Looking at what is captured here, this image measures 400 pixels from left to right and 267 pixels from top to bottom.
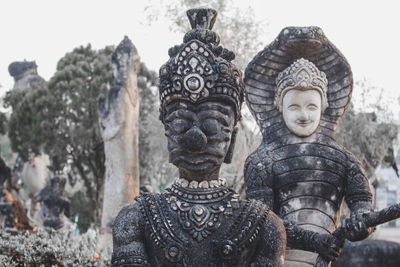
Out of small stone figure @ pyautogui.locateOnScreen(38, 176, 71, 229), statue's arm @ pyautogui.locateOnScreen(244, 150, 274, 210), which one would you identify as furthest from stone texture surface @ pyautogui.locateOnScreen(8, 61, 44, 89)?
statue's arm @ pyautogui.locateOnScreen(244, 150, 274, 210)

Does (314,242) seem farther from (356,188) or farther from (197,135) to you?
(197,135)

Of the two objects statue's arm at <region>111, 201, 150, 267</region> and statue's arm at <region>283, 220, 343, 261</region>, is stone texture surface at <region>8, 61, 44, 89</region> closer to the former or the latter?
statue's arm at <region>283, 220, 343, 261</region>

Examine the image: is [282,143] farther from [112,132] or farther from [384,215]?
[112,132]

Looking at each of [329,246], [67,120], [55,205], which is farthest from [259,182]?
[67,120]

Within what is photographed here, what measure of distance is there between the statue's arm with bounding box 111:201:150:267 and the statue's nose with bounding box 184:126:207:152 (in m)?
0.40

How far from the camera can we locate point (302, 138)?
4.40 meters

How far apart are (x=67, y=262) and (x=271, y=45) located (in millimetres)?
3546

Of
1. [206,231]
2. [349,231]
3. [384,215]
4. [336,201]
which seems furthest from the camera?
[336,201]

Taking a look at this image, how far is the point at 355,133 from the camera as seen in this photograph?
20.6 m

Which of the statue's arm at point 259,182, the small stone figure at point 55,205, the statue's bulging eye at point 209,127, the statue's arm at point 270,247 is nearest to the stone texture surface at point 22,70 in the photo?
the small stone figure at point 55,205

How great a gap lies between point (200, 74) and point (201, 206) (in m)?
0.68

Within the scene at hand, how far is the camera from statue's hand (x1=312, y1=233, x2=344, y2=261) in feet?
11.6

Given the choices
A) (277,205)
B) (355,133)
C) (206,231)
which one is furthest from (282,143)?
(355,133)

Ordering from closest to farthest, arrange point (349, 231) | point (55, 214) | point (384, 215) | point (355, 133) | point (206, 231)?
point (206, 231) → point (384, 215) → point (349, 231) → point (55, 214) → point (355, 133)
